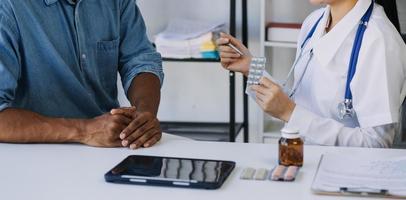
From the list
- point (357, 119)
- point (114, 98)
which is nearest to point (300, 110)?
point (357, 119)

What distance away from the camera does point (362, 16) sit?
1.94 metres

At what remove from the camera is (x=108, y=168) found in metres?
1.59

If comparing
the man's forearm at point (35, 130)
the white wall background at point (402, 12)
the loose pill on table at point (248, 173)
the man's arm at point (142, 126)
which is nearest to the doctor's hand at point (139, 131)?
the man's arm at point (142, 126)

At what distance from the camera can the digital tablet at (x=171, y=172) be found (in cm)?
144

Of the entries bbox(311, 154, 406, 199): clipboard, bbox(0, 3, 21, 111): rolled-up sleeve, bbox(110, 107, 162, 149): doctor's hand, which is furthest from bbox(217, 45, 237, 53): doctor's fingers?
bbox(311, 154, 406, 199): clipboard

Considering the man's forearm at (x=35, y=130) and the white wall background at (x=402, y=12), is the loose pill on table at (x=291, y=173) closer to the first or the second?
the man's forearm at (x=35, y=130)

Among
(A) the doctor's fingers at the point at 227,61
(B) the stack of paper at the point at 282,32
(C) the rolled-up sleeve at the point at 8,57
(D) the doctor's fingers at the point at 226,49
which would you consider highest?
(C) the rolled-up sleeve at the point at 8,57

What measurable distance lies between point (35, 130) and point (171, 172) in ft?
1.59

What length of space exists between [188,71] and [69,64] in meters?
1.60

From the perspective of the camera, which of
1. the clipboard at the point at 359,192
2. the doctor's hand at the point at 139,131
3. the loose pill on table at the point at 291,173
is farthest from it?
the doctor's hand at the point at 139,131

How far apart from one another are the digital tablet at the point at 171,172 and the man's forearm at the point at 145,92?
1.75 feet

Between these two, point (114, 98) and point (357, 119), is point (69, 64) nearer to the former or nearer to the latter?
point (114, 98)

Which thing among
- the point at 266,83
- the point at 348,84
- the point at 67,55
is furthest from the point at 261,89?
the point at 67,55

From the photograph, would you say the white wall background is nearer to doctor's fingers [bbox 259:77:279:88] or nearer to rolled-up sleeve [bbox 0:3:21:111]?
doctor's fingers [bbox 259:77:279:88]
